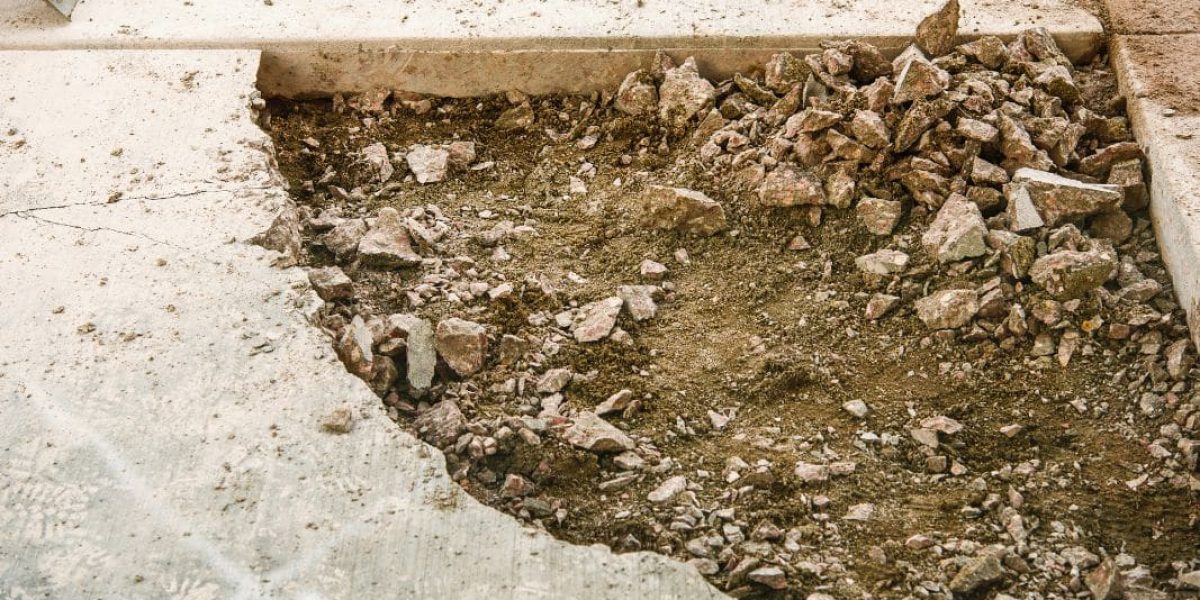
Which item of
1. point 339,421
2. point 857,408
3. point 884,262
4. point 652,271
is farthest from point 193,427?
point 884,262

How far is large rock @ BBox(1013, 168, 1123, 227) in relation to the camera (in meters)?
2.94

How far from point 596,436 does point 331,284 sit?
903 millimetres

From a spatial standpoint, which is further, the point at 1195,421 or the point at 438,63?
the point at 438,63

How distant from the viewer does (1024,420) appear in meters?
2.66

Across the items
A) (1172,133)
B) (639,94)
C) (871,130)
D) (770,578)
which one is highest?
(1172,133)

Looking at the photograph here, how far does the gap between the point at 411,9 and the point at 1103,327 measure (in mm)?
2598

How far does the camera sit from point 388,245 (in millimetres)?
3117

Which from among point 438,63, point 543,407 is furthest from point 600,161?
point 543,407

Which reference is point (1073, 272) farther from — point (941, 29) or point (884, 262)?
point (941, 29)

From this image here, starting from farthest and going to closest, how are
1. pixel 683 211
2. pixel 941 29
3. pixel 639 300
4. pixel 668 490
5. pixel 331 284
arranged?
pixel 941 29
pixel 683 211
pixel 639 300
pixel 331 284
pixel 668 490

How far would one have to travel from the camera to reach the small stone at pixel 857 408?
267 centimetres

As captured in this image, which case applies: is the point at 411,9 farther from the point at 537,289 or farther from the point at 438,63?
the point at 537,289

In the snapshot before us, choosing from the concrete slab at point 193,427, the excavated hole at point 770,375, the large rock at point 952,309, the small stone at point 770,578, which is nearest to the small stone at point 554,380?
the excavated hole at point 770,375

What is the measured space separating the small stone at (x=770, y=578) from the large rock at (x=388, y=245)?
1.43 m
